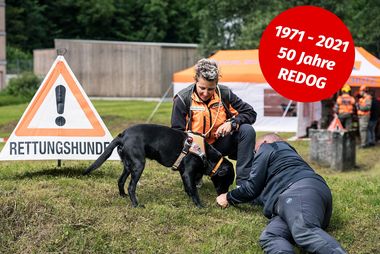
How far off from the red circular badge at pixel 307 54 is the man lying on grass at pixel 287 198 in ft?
3.10

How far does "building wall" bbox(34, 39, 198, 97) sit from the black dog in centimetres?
3119

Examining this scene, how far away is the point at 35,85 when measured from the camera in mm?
33438

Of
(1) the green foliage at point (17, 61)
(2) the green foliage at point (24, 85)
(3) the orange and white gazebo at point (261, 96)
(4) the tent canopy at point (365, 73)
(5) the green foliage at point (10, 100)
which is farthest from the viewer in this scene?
(1) the green foliage at point (17, 61)

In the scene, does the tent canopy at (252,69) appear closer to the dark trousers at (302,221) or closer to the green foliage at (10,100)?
the dark trousers at (302,221)

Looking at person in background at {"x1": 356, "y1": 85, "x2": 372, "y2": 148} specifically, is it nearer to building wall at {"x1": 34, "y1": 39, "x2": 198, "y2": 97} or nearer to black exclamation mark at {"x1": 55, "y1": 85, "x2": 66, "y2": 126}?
black exclamation mark at {"x1": 55, "y1": 85, "x2": 66, "y2": 126}

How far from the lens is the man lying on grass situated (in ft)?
15.5

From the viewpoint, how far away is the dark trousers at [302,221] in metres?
4.68

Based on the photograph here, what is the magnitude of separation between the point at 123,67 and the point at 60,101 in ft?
100

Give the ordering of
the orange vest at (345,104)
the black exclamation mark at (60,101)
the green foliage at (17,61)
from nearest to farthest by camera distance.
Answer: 1. the black exclamation mark at (60,101)
2. the orange vest at (345,104)
3. the green foliage at (17,61)

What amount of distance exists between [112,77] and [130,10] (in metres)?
25.6

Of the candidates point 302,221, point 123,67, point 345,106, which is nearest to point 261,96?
point 345,106

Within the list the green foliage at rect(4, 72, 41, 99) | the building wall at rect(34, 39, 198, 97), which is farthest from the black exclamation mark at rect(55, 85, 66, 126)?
the building wall at rect(34, 39, 198, 97)

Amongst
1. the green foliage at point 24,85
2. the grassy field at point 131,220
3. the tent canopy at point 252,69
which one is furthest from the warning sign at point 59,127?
the green foliage at point 24,85

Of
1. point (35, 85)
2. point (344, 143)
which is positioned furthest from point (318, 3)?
point (344, 143)
